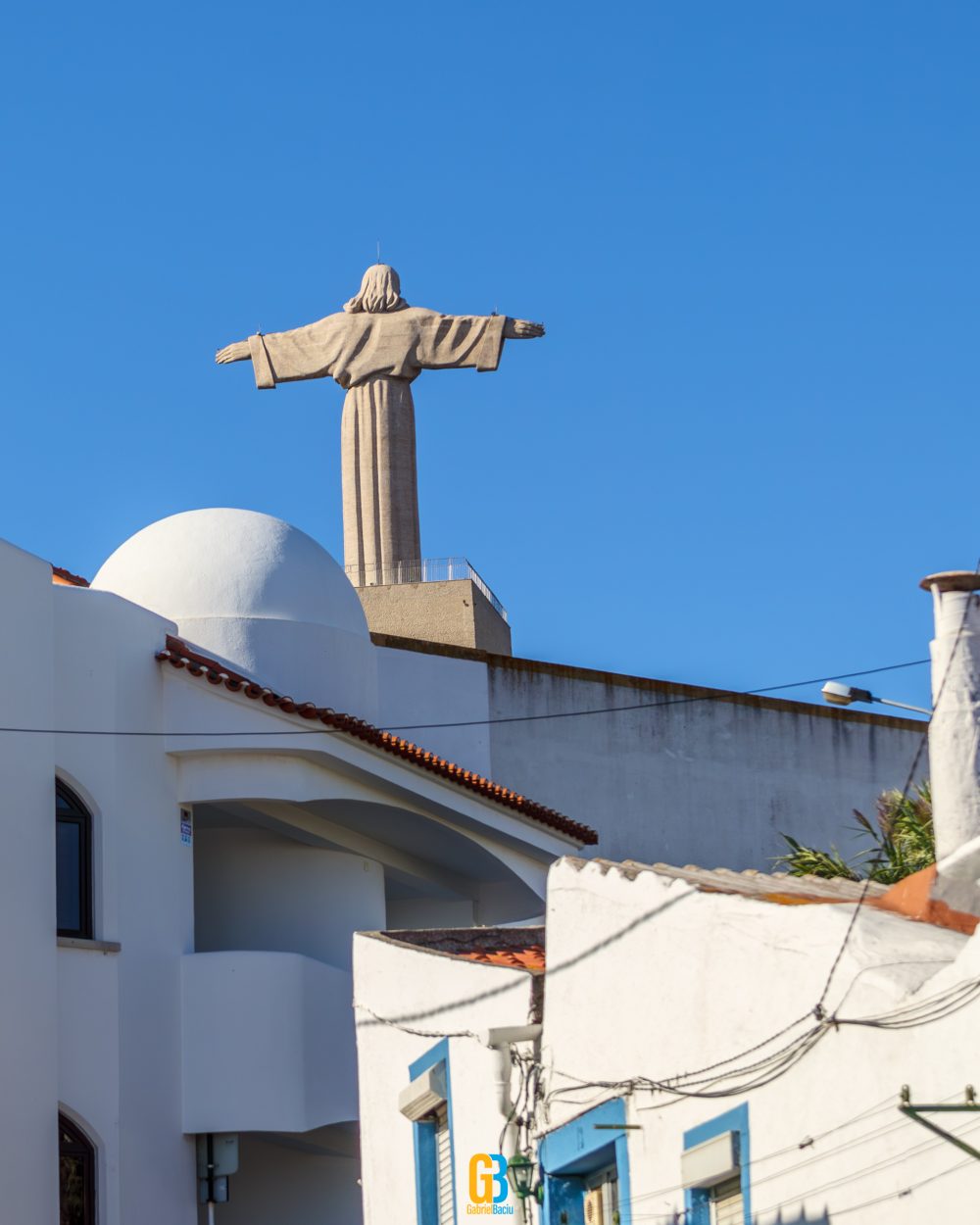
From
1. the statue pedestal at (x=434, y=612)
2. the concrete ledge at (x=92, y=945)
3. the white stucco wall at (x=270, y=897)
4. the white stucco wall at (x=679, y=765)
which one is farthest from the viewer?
the statue pedestal at (x=434, y=612)

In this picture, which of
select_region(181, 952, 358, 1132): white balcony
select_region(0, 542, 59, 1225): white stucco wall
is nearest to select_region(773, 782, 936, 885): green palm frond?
select_region(181, 952, 358, 1132): white balcony

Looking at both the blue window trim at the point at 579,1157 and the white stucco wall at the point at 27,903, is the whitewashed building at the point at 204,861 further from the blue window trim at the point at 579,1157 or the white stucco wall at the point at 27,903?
the blue window trim at the point at 579,1157

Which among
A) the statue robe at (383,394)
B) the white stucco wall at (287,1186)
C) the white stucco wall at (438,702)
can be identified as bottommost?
the white stucco wall at (287,1186)

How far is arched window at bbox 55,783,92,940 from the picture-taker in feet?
68.8

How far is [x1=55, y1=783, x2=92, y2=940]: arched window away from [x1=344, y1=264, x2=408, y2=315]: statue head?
2240 cm

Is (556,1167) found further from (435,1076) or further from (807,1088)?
(807,1088)

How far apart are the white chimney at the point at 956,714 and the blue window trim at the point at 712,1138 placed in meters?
1.62

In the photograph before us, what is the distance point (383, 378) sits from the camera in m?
41.4

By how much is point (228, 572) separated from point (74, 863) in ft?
16.1

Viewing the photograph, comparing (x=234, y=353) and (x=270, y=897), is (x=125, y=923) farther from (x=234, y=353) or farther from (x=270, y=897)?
(x=234, y=353)

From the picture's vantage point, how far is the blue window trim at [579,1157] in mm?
12094

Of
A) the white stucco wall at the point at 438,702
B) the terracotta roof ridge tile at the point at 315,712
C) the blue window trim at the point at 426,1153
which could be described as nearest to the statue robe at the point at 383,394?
the white stucco wall at the point at 438,702

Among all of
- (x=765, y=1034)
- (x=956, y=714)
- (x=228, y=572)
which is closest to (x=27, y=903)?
(x=228, y=572)

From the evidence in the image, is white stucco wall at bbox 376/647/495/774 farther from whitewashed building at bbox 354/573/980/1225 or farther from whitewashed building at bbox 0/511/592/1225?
whitewashed building at bbox 354/573/980/1225
